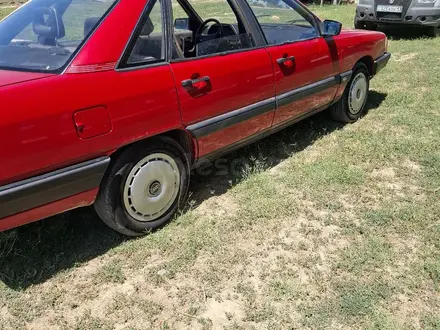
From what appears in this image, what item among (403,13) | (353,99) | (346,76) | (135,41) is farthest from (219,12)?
(403,13)

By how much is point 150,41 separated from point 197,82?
382 millimetres

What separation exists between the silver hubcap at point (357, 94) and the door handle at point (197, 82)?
2.27 m

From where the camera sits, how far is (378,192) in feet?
11.1

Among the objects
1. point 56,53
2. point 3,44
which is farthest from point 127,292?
point 3,44

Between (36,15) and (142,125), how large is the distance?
42.8 inches

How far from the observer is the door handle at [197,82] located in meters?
2.72

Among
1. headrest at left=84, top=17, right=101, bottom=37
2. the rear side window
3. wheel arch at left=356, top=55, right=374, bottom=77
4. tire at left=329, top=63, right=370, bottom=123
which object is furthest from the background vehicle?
headrest at left=84, top=17, right=101, bottom=37

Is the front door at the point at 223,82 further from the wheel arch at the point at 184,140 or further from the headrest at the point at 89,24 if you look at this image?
the headrest at the point at 89,24

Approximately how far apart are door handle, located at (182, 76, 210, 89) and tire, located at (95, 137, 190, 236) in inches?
14.5

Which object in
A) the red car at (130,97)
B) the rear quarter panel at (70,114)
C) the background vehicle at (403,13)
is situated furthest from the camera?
the background vehicle at (403,13)

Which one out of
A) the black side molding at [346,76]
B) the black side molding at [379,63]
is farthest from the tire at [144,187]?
the black side molding at [379,63]

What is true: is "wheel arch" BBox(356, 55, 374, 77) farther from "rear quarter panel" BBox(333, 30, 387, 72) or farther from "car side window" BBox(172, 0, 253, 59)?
"car side window" BBox(172, 0, 253, 59)

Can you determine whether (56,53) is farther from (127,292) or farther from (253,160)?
(253,160)

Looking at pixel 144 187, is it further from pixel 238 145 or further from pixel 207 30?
pixel 207 30
